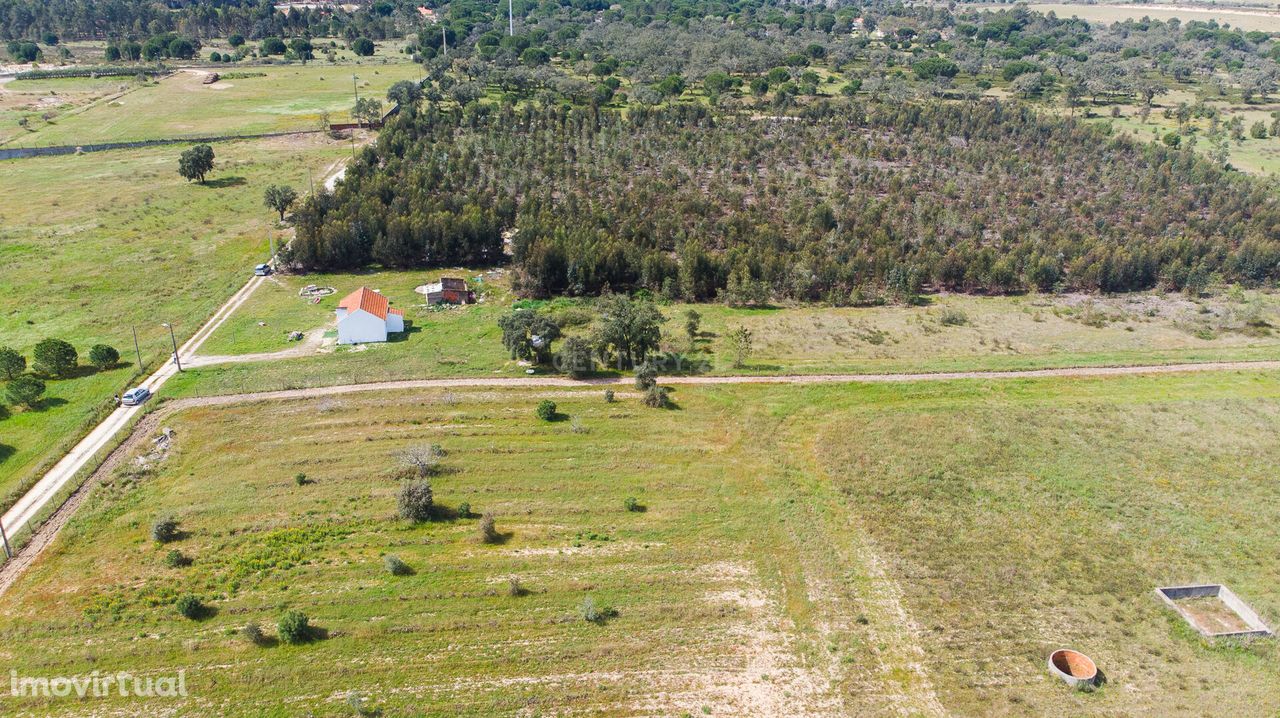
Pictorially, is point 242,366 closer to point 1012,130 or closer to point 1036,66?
point 1012,130

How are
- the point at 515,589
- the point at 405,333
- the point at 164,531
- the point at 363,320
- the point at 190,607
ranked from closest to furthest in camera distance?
the point at 190,607 → the point at 515,589 → the point at 164,531 → the point at 363,320 → the point at 405,333

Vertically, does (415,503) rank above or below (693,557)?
above

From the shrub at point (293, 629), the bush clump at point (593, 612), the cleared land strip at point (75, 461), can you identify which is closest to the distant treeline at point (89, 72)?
the cleared land strip at point (75, 461)

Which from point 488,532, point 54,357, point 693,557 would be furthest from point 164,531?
point 693,557

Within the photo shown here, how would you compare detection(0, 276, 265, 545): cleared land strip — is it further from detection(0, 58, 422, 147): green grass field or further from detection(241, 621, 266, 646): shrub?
detection(0, 58, 422, 147): green grass field

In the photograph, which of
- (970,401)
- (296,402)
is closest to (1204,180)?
(970,401)

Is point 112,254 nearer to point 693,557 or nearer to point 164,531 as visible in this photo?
point 164,531
